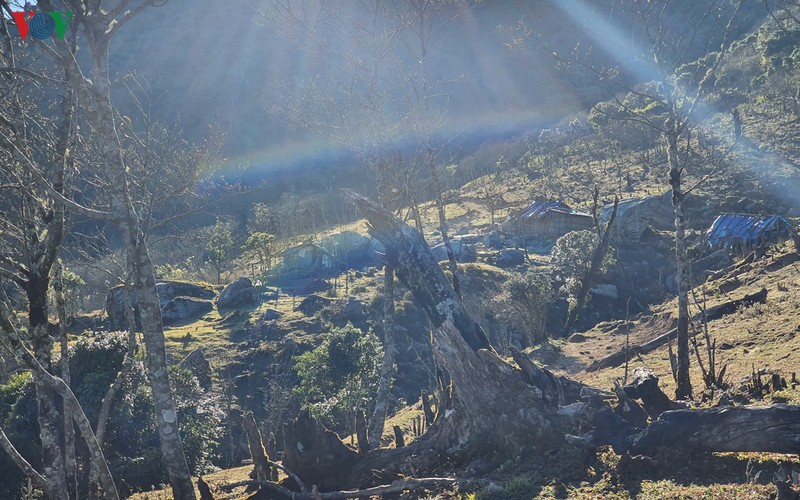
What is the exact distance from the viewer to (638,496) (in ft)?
21.7

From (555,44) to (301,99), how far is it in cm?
7308

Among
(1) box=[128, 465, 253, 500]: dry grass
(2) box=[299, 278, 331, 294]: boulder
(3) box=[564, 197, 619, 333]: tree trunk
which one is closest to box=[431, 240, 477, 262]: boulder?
(2) box=[299, 278, 331, 294]: boulder

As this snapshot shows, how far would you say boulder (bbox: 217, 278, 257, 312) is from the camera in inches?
1114

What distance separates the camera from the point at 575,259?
1075 inches

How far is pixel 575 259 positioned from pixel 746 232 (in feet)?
21.5

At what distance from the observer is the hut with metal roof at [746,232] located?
2476 cm

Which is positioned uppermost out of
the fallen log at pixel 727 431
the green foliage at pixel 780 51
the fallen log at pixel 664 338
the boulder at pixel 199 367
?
the green foliage at pixel 780 51

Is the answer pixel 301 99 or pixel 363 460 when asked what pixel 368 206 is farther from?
pixel 301 99

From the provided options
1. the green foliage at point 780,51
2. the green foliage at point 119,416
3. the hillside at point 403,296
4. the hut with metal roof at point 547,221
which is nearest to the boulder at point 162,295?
the hillside at point 403,296

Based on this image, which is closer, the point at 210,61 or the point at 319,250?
the point at 319,250

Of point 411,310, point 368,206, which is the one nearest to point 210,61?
point 411,310

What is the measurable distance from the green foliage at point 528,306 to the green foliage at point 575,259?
3.09 meters

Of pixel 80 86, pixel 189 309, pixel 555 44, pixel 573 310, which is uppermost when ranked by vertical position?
pixel 555 44

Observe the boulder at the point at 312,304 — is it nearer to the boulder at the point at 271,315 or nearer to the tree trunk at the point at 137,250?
the boulder at the point at 271,315
